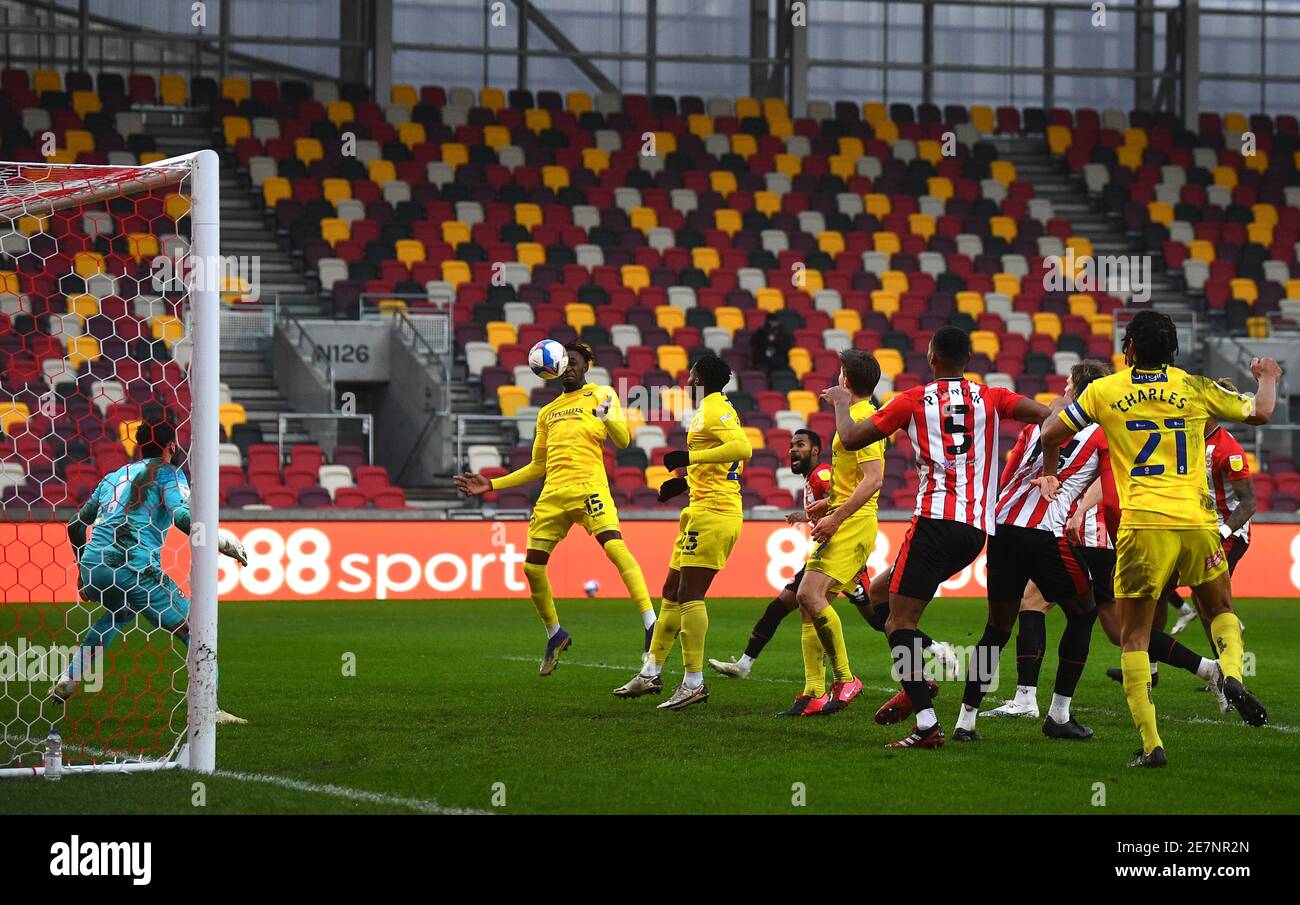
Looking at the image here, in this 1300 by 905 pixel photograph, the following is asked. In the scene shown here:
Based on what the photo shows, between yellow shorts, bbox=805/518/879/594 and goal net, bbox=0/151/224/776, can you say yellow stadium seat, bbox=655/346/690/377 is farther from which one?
yellow shorts, bbox=805/518/879/594

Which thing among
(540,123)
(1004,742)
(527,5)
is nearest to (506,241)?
(540,123)

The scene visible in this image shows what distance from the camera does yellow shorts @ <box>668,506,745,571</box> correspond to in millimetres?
9766

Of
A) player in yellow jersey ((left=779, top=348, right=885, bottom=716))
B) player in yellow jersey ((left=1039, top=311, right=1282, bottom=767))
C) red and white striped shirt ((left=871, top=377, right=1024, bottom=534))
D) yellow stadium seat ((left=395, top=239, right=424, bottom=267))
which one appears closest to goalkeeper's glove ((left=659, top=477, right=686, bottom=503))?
player in yellow jersey ((left=779, top=348, right=885, bottom=716))

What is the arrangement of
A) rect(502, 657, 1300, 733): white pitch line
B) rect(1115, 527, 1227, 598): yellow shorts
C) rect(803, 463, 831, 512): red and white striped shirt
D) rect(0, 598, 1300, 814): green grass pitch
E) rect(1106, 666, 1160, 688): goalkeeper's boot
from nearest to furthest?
rect(0, 598, 1300, 814): green grass pitch
rect(1115, 527, 1227, 598): yellow shorts
rect(502, 657, 1300, 733): white pitch line
rect(803, 463, 831, 512): red and white striped shirt
rect(1106, 666, 1160, 688): goalkeeper's boot

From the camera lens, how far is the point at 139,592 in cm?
905

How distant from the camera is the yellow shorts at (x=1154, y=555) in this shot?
7.41 meters

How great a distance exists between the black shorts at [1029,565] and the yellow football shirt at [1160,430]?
101cm

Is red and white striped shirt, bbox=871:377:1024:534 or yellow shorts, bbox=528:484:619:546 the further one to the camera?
yellow shorts, bbox=528:484:619:546

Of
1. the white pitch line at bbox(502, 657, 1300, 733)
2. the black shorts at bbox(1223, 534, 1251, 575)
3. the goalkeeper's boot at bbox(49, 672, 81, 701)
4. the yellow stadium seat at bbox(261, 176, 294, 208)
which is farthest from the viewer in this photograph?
the yellow stadium seat at bbox(261, 176, 294, 208)

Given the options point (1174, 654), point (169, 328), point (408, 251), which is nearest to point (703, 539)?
point (1174, 654)

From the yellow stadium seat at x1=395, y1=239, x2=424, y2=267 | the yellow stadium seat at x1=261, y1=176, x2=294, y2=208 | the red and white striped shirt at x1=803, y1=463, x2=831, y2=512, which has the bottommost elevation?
the red and white striped shirt at x1=803, y1=463, x2=831, y2=512

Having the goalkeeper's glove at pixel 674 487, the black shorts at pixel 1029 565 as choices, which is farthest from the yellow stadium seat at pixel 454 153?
the black shorts at pixel 1029 565

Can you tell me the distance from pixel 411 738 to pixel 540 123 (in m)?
22.6
